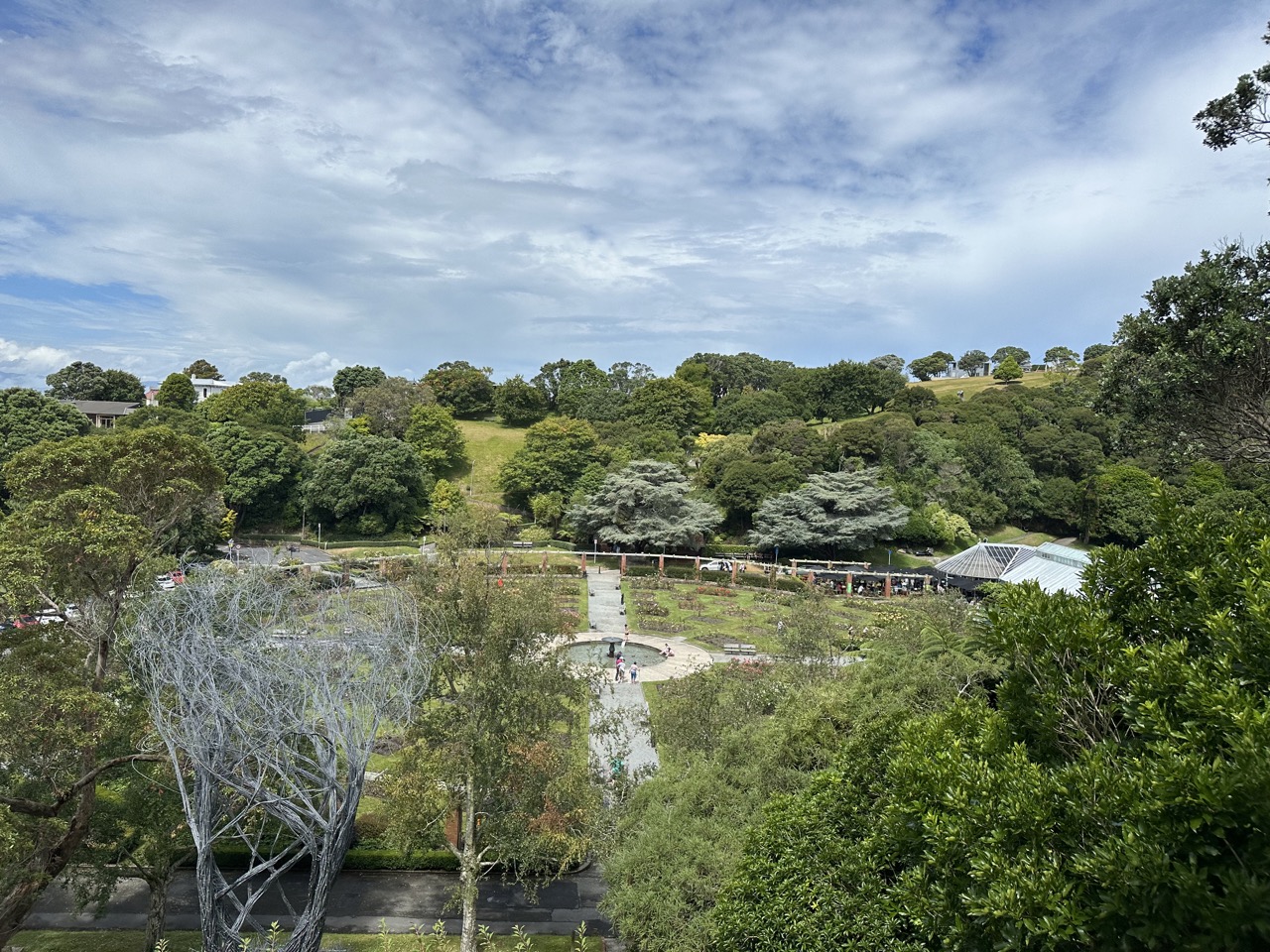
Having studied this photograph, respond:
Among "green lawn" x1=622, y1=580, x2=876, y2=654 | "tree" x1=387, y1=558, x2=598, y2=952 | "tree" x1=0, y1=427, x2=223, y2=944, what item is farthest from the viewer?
"green lawn" x1=622, y1=580, x2=876, y2=654

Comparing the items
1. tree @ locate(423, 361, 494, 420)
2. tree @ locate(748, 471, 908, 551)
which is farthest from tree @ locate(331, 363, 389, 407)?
tree @ locate(748, 471, 908, 551)

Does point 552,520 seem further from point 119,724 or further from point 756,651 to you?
point 119,724

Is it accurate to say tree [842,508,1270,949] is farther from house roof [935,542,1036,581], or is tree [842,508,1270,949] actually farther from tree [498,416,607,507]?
tree [498,416,607,507]

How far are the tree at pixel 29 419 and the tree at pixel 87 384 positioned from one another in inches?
1165

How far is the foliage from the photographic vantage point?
48.3 meters

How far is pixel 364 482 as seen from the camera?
48.1 metres

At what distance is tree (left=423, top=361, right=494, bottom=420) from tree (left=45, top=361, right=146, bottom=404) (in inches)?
1131

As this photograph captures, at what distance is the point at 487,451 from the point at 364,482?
787 inches

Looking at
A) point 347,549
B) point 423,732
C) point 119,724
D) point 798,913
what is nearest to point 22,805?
point 119,724

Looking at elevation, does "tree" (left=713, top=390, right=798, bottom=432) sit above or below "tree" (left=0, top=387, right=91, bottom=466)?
above

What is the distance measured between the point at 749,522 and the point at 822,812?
4571 cm

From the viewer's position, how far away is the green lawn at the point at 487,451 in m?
60.9

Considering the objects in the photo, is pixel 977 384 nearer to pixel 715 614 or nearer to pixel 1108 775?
pixel 715 614

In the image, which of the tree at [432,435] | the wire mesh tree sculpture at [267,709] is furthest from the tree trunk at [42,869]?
the tree at [432,435]
